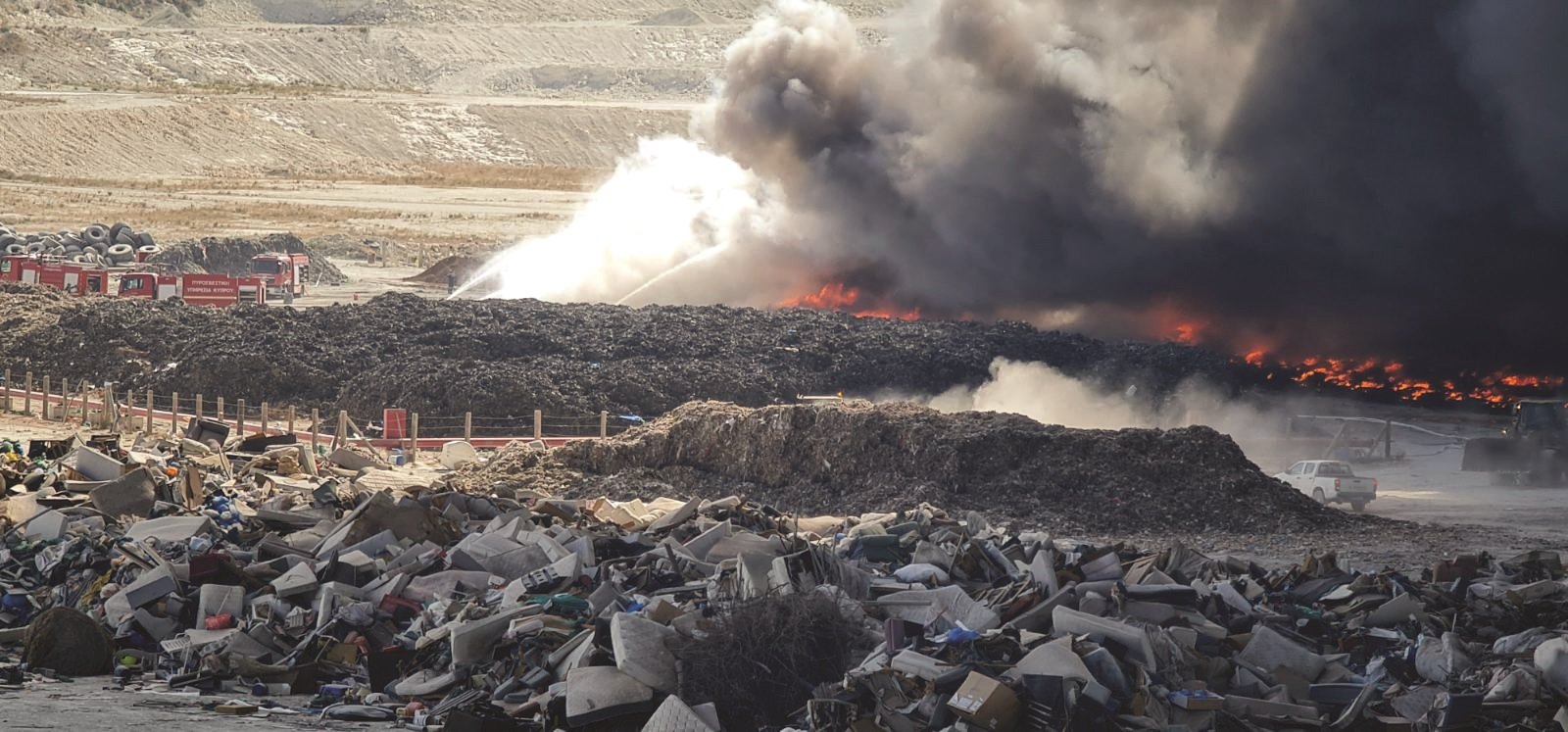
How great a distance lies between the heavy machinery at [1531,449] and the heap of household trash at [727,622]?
11453 millimetres

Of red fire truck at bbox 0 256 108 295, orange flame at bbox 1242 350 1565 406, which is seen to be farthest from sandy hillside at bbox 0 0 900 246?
orange flame at bbox 1242 350 1565 406

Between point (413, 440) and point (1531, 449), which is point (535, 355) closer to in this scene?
point (413, 440)

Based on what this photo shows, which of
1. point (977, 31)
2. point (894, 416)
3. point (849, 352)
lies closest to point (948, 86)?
point (977, 31)

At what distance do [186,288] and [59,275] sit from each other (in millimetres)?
4711

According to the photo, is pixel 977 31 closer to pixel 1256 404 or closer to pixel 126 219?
pixel 1256 404

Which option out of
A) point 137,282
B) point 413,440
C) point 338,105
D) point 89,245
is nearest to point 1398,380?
point 413,440

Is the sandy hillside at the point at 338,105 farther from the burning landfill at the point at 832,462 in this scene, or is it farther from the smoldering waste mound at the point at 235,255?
the burning landfill at the point at 832,462

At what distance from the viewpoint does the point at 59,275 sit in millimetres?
56656

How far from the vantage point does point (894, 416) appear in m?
31.0

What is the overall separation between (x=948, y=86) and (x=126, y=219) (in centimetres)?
4741

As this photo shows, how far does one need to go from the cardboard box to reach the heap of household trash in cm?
2

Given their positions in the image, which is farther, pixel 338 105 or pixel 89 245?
pixel 338 105

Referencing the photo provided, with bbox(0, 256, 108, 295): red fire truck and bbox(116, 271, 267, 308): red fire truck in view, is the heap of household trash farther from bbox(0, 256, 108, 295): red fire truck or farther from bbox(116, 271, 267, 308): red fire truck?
bbox(0, 256, 108, 295): red fire truck

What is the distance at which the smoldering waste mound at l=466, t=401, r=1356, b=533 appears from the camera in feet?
92.0
